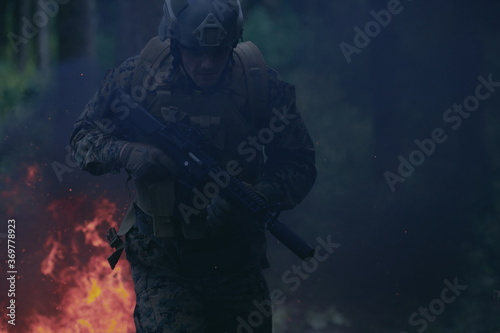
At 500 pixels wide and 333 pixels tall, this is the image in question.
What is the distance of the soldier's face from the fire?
2977mm

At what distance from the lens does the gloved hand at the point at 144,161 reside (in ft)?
11.7

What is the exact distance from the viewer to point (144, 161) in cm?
355

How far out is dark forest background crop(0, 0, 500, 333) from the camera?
6.09 meters

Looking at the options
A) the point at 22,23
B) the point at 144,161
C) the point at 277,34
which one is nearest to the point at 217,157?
the point at 144,161

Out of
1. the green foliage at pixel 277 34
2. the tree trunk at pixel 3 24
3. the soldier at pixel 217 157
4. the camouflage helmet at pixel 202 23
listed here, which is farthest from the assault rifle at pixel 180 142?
the tree trunk at pixel 3 24

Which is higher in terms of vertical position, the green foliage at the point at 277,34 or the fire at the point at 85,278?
the green foliage at the point at 277,34

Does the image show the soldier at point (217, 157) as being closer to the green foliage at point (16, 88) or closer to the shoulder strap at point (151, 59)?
the shoulder strap at point (151, 59)

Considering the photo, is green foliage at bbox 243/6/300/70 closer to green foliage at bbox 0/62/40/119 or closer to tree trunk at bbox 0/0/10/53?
green foliage at bbox 0/62/40/119

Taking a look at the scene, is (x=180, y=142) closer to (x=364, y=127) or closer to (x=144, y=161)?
(x=144, y=161)

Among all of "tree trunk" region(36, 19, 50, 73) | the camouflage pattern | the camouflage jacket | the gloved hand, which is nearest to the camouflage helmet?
the camouflage jacket

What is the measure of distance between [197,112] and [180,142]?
0.21 meters

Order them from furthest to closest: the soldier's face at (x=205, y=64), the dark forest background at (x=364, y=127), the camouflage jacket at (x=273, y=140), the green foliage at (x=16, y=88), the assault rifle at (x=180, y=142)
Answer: the green foliage at (x=16, y=88)
the dark forest background at (x=364, y=127)
the camouflage jacket at (x=273, y=140)
the soldier's face at (x=205, y=64)
the assault rifle at (x=180, y=142)

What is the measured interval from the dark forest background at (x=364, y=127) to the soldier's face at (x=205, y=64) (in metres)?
2.56

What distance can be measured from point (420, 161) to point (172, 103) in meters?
3.02
